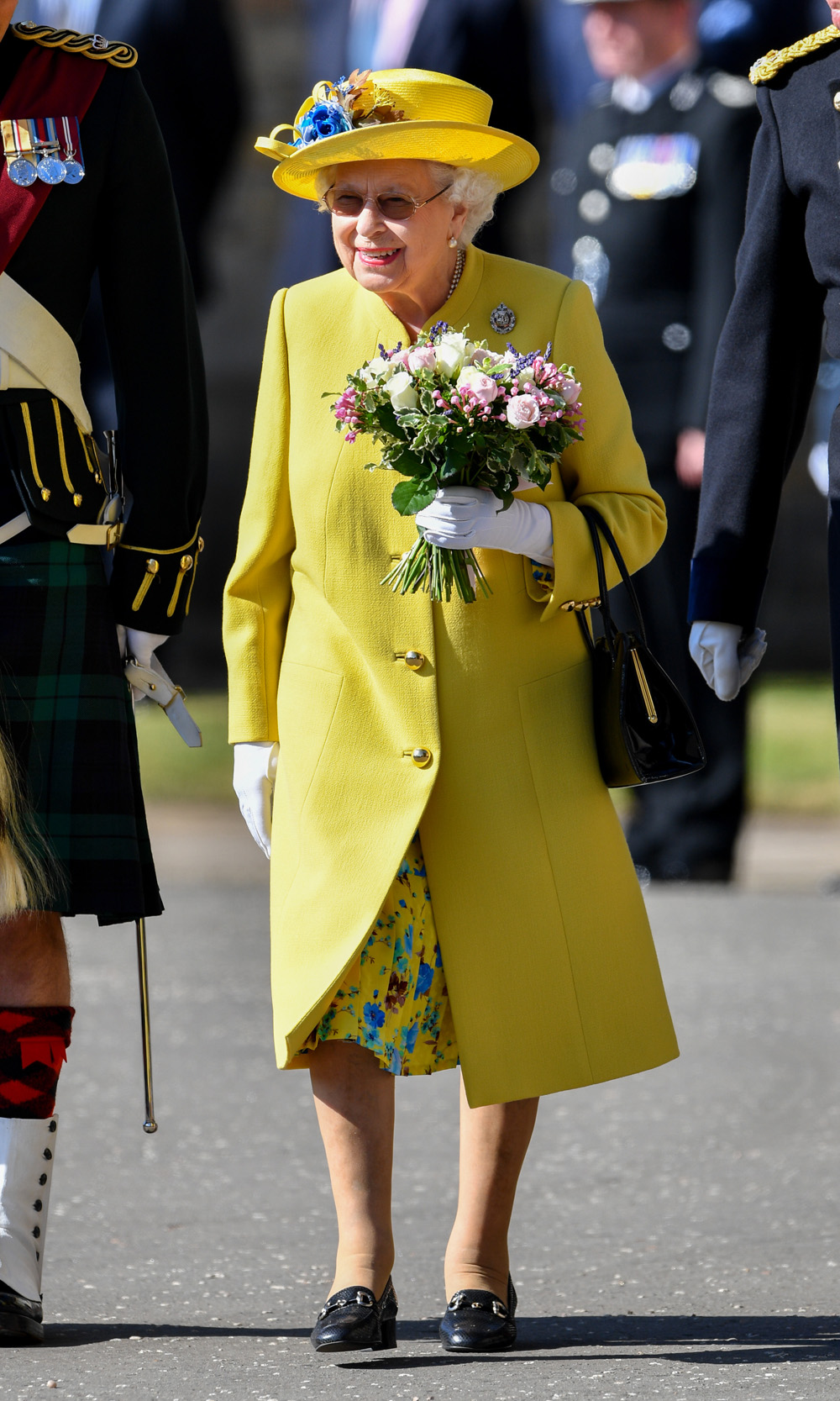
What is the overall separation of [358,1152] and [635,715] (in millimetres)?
739

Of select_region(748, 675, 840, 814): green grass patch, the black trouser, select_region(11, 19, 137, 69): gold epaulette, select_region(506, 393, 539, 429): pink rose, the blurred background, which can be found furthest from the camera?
select_region(748, 675, 840, 814): green grass patch

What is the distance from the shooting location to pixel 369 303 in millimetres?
3377

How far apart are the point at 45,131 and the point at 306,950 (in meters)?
1.25

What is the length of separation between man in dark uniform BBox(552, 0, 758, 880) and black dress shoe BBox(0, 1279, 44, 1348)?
412cm

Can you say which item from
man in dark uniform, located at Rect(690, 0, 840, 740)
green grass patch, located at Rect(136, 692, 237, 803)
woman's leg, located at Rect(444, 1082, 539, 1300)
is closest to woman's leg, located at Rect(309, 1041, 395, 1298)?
woman's leg, located at Rect(444, 1082, 539, 1300)

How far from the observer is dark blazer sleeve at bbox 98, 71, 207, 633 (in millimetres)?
3406

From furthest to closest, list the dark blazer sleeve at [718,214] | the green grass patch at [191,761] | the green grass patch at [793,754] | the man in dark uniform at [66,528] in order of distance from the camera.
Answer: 1. the green grass patch at [191,761]
2. the green grass patch at [793,754]
3. the dark blazer sleeve at [718,214]
4. the man in dark uniform at [66,528]

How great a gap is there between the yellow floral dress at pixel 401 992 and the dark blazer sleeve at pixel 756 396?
1.95 feet

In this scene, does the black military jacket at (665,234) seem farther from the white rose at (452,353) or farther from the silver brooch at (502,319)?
the white rose at (452,353)

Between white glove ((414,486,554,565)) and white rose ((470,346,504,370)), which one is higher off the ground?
white rose ((470,346,504,370))

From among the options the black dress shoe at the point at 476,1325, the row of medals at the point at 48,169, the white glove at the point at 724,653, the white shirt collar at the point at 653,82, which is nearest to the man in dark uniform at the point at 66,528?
the row of medals at the point at 48,169

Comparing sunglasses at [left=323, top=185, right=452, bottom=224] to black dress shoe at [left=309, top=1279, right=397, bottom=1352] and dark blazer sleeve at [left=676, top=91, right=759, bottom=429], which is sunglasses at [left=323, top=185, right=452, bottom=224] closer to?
black dress shoe at [left=309, top=1279, right=397, bottom=1352]

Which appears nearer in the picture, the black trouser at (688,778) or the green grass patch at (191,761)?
the black trouser at (688,778)

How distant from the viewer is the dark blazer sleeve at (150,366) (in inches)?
134
